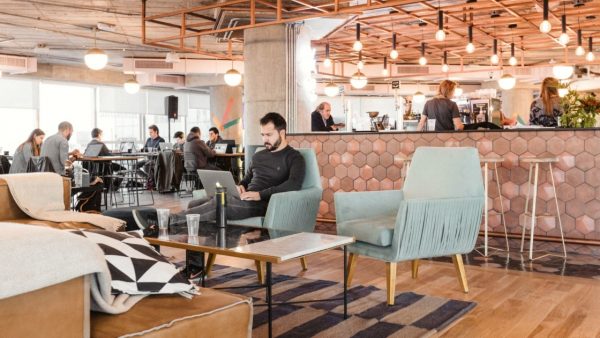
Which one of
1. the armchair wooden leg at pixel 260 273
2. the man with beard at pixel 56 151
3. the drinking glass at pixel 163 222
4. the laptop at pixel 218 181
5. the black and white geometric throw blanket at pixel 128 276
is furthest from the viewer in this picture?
the man with beard at pixel 56 151

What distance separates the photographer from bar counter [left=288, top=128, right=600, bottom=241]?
17.6ft

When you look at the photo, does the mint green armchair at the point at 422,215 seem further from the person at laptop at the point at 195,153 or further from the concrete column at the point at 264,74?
the person at laptop at the point at 195,153

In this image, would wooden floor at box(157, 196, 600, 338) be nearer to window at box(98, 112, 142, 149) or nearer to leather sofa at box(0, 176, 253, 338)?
leather sofa at box(0, 176, 253, 338)

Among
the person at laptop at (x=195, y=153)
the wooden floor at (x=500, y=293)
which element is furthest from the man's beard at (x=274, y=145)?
the person at laptop at (x=195, y=153)

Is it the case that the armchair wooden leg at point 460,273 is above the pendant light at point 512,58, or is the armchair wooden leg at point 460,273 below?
below

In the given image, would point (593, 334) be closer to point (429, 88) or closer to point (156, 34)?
point (156, 34)

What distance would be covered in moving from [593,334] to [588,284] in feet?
3.68

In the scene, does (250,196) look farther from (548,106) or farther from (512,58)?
(512,58)

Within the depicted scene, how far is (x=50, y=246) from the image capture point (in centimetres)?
129

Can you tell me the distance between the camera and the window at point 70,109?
1506cm

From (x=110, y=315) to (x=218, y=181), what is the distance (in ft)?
8.40

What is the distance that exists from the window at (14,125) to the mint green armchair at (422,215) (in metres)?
12.9

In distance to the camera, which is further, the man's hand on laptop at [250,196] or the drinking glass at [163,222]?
the man's hand on laptop at [250,196]

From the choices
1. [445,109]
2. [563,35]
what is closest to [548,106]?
[445,109]
